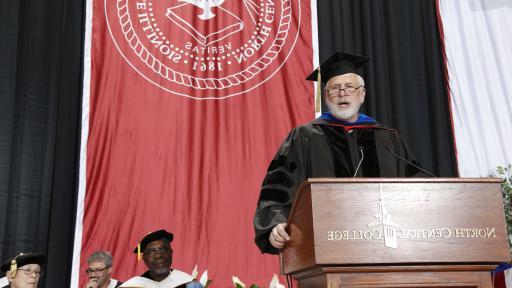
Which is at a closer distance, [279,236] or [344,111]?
[279,236]

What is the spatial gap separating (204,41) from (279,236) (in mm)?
3981

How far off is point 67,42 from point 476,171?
4197 millimetres

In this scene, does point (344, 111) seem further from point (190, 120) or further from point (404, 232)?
point (190, 120)

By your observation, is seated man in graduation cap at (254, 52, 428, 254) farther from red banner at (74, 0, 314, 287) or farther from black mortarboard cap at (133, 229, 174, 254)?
red banner at (74, 0, 314, 287)

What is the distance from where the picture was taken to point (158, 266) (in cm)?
477

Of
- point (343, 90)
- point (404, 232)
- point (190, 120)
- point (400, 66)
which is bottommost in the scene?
point (404, 232)

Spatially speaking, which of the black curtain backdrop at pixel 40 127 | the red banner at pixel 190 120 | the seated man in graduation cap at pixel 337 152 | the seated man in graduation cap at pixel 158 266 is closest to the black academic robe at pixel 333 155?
the seated man in graduation cap at pixel 337 152

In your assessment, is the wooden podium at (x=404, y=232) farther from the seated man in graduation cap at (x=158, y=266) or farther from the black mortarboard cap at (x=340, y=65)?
the seated man in graduation cap at (x=158, y=266)

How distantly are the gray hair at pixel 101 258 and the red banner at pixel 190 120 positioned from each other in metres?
0.13

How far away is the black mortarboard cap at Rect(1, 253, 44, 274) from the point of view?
4.72 m

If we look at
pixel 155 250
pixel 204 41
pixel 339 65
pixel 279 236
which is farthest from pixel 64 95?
pixel 279 236

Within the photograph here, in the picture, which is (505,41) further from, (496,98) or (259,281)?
(259,281)

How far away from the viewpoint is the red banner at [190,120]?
17.4 ft

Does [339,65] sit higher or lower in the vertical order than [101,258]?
higher
